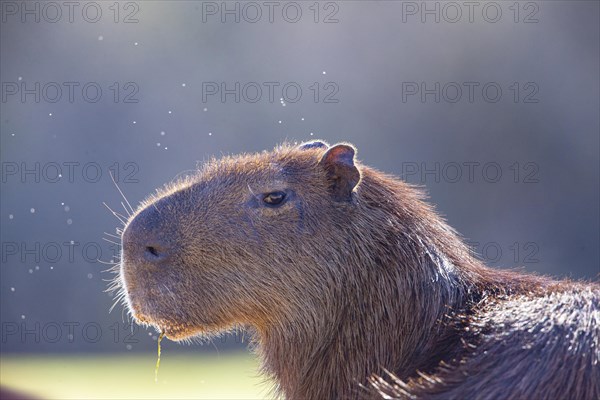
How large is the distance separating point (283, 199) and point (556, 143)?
6684mm

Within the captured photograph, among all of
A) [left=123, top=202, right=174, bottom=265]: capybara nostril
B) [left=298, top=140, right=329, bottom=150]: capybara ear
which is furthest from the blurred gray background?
[left=123, top=202, right=174, bottom=265]: capybara nostril

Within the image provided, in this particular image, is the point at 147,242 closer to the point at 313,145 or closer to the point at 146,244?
the point at 146,244

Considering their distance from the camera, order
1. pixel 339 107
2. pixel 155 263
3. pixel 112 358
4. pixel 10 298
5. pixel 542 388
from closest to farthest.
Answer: pixel 542 388 < pixel 155 263 < pixel 112 358 < pixel 10 298 < pixel 339 107

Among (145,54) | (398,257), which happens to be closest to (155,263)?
(398,257)

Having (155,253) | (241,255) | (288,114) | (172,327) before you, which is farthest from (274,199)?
(288,114)

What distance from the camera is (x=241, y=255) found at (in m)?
3.17

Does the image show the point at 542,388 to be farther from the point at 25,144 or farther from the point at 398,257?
the point at 25,144

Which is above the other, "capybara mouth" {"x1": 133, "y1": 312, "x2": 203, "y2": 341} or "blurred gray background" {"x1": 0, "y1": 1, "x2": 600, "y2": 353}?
"blurred gray background" {"x1": 0, "y1": 1, "x2": 600, "y2": 353}

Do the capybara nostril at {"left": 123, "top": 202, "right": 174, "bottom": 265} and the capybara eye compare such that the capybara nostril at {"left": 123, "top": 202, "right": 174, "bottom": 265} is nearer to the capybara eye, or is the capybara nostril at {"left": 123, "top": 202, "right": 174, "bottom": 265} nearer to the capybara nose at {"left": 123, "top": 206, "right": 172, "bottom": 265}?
the capybara nose at {"left": 123, "top": 206, "right": 172, "bottom": 265}

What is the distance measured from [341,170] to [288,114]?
5.94m

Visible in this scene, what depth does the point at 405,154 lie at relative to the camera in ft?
30.2

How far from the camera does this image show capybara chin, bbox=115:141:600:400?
3.05m

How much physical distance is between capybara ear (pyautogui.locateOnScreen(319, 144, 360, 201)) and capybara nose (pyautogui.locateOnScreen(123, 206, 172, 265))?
0.67 m

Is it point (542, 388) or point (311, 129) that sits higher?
point (311, 129)
